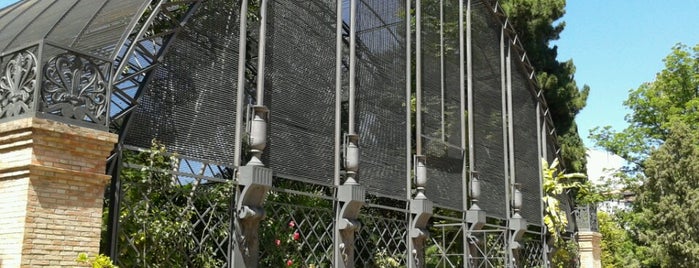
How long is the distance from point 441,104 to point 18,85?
434 inches

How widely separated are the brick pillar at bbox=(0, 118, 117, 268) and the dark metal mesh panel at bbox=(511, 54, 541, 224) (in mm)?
14365

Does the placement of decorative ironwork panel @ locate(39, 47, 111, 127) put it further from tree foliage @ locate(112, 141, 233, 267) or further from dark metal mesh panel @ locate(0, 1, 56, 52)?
dark metal mesh panel @ locate(0, 1, 56, 52)

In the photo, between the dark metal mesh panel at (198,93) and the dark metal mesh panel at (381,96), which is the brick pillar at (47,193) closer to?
the dark metal mesh panel at (198,93)

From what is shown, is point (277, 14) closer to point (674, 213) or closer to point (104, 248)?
point (104, 248)

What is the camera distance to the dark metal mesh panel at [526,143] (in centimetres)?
2156

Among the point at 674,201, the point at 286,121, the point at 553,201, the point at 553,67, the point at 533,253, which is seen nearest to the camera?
the point at 286,121

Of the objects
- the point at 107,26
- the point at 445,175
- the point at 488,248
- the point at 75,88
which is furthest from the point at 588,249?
the point at 75,88

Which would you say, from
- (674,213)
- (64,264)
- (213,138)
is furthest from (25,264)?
(674,213)

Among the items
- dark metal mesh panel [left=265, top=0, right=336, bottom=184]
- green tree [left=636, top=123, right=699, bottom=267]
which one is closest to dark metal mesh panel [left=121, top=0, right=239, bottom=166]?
dark metal mesh panel [left=265, top=0, right=336, bottom=184]

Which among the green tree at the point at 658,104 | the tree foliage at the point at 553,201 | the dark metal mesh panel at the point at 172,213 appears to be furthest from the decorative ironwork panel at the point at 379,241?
the green tree at the point at 658,104

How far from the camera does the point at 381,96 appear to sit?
54.1ft

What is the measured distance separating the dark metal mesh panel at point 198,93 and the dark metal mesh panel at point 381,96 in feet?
12.1

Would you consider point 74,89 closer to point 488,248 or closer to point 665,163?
point 488,248

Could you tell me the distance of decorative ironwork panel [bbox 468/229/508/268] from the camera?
1838cm
